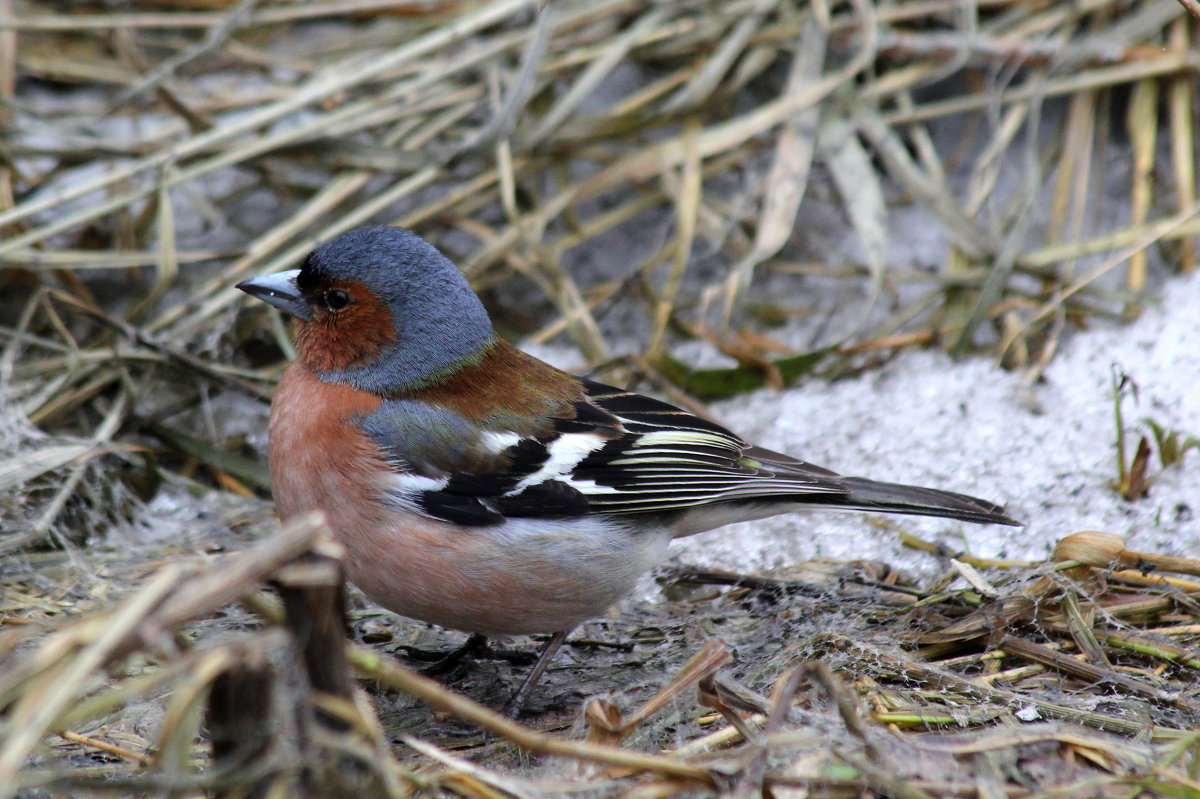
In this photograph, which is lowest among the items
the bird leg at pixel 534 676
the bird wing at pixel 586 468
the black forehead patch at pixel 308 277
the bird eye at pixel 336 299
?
the bird leg at pixel 534 676

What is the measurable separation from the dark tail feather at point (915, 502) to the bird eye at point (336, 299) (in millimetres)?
1368

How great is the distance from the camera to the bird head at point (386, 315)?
312cm

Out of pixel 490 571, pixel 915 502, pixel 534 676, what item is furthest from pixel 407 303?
pixel 915 502

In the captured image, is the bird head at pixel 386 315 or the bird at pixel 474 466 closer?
the bird at pixel 474 466

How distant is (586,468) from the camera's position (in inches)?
118

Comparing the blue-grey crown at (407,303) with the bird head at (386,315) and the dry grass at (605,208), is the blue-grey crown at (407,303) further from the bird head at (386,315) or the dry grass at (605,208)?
the dry grass at (605,208)

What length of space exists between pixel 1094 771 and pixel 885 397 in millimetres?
2048

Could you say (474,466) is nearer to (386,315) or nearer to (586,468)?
(586,468)

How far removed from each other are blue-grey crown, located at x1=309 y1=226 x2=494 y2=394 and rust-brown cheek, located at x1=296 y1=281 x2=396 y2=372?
0.06 ft

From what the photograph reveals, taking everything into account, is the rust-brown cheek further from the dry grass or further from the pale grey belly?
the dry grass

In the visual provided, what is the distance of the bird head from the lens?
123 inches

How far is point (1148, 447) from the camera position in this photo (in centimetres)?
338

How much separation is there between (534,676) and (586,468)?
1.78ft

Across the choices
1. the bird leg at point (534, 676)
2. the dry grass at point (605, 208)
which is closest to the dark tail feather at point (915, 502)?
the dry grass at point (605, 208)
